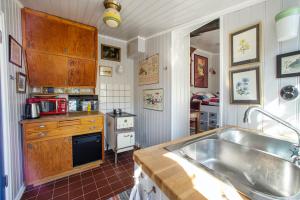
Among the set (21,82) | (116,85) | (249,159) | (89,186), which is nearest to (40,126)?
(21,82)

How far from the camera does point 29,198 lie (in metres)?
1.53

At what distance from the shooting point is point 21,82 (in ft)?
5.51

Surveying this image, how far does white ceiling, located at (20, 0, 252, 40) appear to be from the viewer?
162 cm

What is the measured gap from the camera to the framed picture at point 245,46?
1.45 meters

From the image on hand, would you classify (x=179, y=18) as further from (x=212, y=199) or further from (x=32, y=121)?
(x=32, y=121)

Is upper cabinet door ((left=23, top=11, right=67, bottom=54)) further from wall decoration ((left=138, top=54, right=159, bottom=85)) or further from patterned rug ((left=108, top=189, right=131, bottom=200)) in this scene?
patterned rug ((left=108, top=189, right=131, bottom=200))

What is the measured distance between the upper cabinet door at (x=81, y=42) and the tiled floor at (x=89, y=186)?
1833mm

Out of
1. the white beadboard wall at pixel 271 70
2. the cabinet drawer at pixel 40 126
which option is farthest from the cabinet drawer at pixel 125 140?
the white beadboard wall at pixel 271 70

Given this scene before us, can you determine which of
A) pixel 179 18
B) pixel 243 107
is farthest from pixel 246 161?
pixel 179 18

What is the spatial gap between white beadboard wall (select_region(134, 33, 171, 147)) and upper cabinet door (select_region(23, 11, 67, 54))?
4.55 ft

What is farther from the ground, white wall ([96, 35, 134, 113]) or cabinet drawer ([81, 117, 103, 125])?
white wall ([96, 35, 134, 113])

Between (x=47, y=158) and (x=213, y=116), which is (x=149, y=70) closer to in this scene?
(x=213, y=116)

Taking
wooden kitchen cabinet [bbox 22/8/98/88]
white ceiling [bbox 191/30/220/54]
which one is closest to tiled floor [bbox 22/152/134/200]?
wooden kitchen cabinet [bbox 22/8/98/88]

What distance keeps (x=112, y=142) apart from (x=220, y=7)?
2.55 metres
